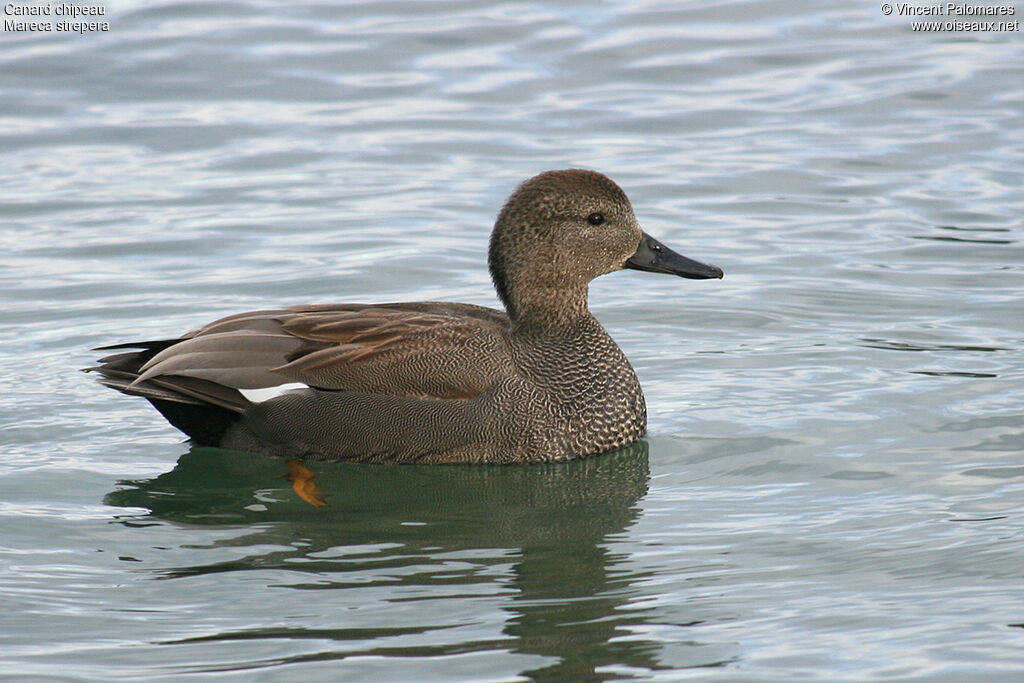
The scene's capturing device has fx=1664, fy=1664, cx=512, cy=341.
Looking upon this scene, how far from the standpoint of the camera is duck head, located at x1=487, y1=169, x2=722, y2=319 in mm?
7664

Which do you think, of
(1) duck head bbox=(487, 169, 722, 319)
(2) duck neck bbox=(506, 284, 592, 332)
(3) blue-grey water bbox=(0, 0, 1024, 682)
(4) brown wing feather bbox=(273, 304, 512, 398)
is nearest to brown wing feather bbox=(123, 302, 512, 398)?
(4) brown wing feather bbox=(273, 304, 512, 398)

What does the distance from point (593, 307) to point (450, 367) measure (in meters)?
2.46

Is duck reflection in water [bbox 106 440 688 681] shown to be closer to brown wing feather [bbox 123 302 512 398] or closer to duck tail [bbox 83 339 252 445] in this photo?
duck tail [bbox 83 339 252 445]

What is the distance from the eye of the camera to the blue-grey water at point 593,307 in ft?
18.3

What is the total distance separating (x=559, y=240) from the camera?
25.2 feet

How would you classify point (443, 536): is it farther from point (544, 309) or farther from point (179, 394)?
point (544, 309)

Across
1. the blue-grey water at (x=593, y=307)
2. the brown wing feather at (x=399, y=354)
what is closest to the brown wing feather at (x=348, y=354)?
the brown wing feather at (x=399, y=354)

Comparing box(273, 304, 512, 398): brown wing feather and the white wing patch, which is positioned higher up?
box(273, 304, 512, 398): brown wing feather

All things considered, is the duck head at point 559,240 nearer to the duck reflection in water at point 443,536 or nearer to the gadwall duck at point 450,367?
the gadwall duck at point 450,367

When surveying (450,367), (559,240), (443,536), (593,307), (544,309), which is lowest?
(443,536)

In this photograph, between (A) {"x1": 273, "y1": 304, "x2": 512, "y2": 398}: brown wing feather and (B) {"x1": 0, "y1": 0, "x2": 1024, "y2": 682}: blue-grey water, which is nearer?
(B) {"x1": 0, "y1": 0, "x2": 1024, "y2": 682}: blue-grey water

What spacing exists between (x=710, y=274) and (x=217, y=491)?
2.51 meters

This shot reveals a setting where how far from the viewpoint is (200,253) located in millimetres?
10594

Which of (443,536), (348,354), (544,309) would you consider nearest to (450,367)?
(348,354)
